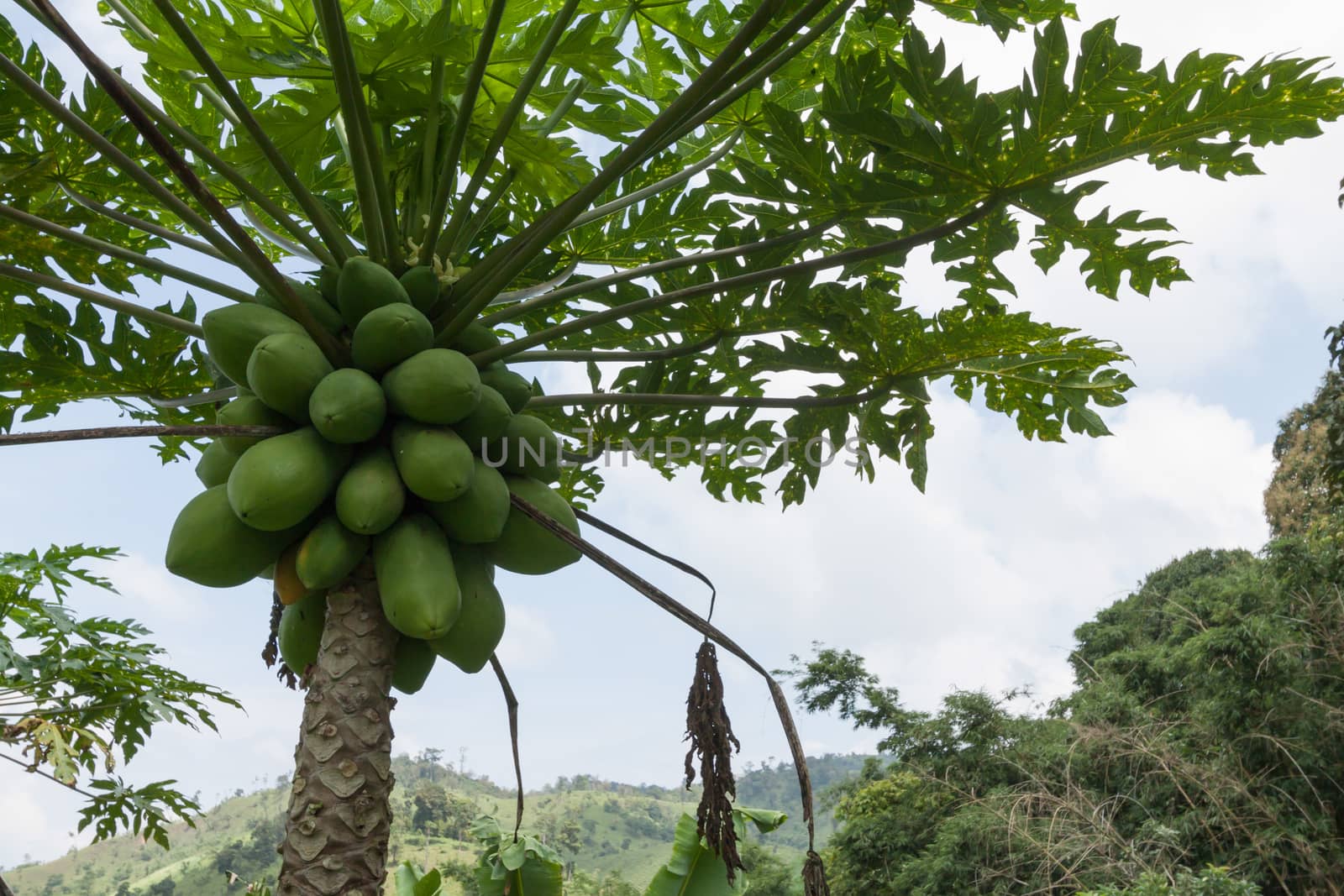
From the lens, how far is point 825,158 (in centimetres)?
239

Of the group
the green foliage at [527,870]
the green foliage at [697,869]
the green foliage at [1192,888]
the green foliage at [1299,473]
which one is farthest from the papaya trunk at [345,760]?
the green foliage at [1299,473]

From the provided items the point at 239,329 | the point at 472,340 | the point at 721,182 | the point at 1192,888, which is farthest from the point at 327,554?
the point at 1192,888

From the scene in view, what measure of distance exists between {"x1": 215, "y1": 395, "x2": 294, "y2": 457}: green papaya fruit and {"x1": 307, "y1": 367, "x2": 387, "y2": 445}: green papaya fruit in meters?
0.12

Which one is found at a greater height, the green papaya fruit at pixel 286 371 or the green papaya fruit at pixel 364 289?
the green papaya fruit at pixel 364 289

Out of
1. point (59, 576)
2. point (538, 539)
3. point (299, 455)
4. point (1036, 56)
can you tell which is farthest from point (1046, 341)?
point (59, 576)

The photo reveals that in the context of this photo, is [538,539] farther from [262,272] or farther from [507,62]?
[507,62]

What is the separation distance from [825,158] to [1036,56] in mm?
515

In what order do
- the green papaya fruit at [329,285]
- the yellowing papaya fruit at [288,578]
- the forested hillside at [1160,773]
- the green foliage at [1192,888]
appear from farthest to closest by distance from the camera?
the forested hillside at [1160,773] → the green foliage at [1192,888] → the green papaya fruit at [329,285] → the yellowing papaya fruit at [288,578]

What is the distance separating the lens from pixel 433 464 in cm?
175

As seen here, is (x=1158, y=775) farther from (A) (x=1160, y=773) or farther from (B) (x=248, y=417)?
(B) (x=248, y=417)

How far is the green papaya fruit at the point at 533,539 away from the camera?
78.4 inches

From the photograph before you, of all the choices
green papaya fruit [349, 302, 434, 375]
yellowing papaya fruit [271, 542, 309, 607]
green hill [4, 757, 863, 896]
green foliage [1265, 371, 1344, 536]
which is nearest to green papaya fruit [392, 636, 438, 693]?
yellowing papaya fruit [271, 542, 309, 607]

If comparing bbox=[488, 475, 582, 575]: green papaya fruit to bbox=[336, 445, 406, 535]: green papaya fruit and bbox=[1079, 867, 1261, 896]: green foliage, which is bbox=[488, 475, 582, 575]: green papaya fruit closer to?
bbox=[336, 445, 406, 535]: green papaya fruit

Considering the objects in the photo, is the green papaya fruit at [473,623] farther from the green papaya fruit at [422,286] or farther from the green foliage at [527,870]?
the green foliage at [527,870]
